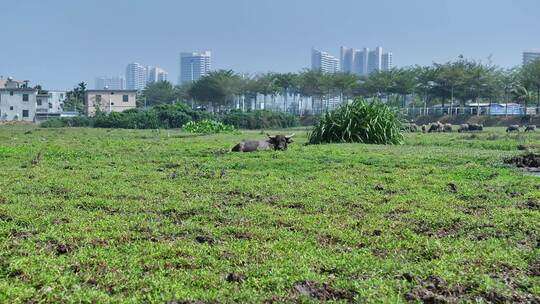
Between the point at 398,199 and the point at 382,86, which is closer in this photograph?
the point at 398,199

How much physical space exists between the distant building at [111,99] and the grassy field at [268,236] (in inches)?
2838

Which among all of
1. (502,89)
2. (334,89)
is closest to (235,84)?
Answer: (334,89)

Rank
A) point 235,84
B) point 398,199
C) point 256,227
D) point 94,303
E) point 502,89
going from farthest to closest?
point 235,84
point 502,89
point 398,199
point 256,227
point 94,303

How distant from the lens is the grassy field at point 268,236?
4.77 m

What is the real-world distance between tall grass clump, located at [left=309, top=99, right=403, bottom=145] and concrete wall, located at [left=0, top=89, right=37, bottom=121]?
213ft

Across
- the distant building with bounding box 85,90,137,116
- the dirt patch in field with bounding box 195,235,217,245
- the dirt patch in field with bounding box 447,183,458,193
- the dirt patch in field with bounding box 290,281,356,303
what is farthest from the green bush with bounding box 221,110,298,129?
the dirt patch in field with bounding box 290,281,356,303

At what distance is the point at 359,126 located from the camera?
2270 cm

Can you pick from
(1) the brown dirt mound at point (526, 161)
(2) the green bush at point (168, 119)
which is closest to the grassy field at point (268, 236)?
(1) the brown dirt mound at point (526, 161)

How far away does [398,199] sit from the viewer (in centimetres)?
891

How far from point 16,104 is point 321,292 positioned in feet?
272

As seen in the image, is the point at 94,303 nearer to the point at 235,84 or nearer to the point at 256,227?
the point at 256,227

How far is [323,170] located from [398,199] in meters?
3.74

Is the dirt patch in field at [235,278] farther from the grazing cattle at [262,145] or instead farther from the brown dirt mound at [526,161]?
the grazing cattle at [262,145]

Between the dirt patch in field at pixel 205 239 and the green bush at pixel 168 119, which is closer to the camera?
the dirt patch in field at pixel 205 239
